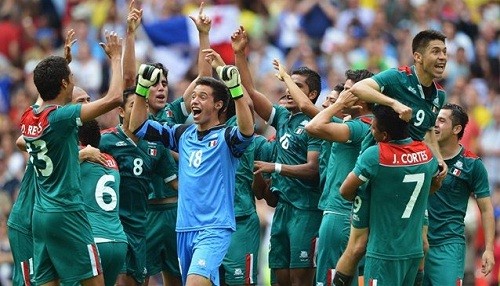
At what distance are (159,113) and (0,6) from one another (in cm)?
1219

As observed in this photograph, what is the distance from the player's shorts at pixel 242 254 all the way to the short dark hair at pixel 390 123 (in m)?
2.77

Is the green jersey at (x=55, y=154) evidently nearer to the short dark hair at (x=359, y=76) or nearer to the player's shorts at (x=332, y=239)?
the player's shorts at (x=332, y=239)

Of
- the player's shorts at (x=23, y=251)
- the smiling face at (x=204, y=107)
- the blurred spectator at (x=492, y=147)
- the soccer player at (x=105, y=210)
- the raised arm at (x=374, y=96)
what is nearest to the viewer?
the raised arm at (x=374, y=96)

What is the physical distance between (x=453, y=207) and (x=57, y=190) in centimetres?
474

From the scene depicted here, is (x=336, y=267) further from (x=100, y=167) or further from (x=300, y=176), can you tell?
(x=100, y=167)

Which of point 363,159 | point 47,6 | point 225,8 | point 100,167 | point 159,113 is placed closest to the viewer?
point 363,159

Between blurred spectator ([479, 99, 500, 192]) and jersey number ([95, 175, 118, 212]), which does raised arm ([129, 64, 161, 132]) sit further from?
blurred spectator ([479, 99, 500, 192])


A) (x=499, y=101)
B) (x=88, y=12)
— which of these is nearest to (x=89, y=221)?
(x=499, y=101)

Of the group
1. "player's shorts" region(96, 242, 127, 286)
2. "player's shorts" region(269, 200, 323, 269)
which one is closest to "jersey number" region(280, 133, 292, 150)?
"player's shorts" region(269, 200, 323, 269)

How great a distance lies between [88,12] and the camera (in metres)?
27.8

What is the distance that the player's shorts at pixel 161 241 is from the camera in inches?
667

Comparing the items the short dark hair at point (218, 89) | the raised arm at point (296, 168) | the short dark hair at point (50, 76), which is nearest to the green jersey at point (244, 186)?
the raised arm at point (296, 168)

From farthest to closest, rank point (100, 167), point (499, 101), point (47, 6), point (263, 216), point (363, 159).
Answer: point (47, 6) < point (499, 101) < point (263, 216) < point (100, 167) < point (363, 159)

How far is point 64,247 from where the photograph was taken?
1470cm
